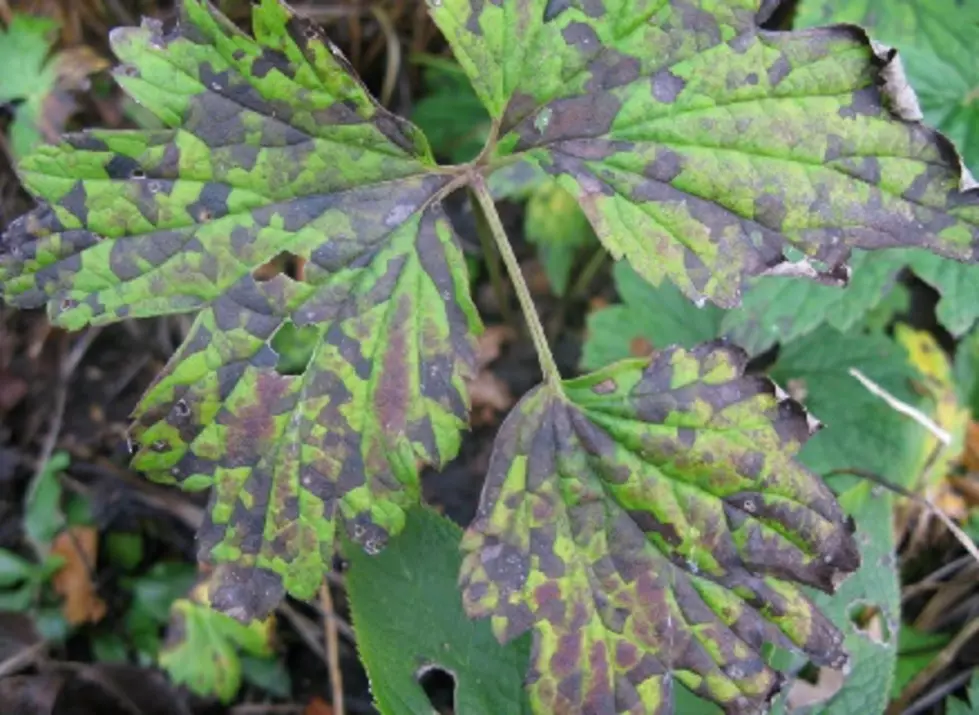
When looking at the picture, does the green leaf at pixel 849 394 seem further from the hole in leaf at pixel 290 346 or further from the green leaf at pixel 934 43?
the hole in leaf at pixel 290 346

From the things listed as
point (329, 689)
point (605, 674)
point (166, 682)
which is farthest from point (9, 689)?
point (605, 674)

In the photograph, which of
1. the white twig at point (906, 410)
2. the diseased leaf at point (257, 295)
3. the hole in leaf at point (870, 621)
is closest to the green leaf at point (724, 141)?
the diseased leaf at point (257, 295)

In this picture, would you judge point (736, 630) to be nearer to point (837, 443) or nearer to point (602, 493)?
point (602, 493)

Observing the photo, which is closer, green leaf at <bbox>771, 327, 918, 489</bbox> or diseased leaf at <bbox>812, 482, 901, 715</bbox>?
diseased leaf at <bbox>812, 482, 901, 715</bbox>

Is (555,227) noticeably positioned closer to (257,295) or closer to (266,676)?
(257,295)

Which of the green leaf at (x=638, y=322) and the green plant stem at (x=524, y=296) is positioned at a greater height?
the green plant stem at (x=524, y=296)

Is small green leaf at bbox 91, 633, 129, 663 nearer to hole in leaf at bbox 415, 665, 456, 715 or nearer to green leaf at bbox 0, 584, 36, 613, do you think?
green leaf at bbox 0, 584, 36, 613

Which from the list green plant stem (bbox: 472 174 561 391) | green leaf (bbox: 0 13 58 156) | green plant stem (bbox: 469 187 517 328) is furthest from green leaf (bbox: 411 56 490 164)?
green plant stem (bbox: 472 174 561 391)
